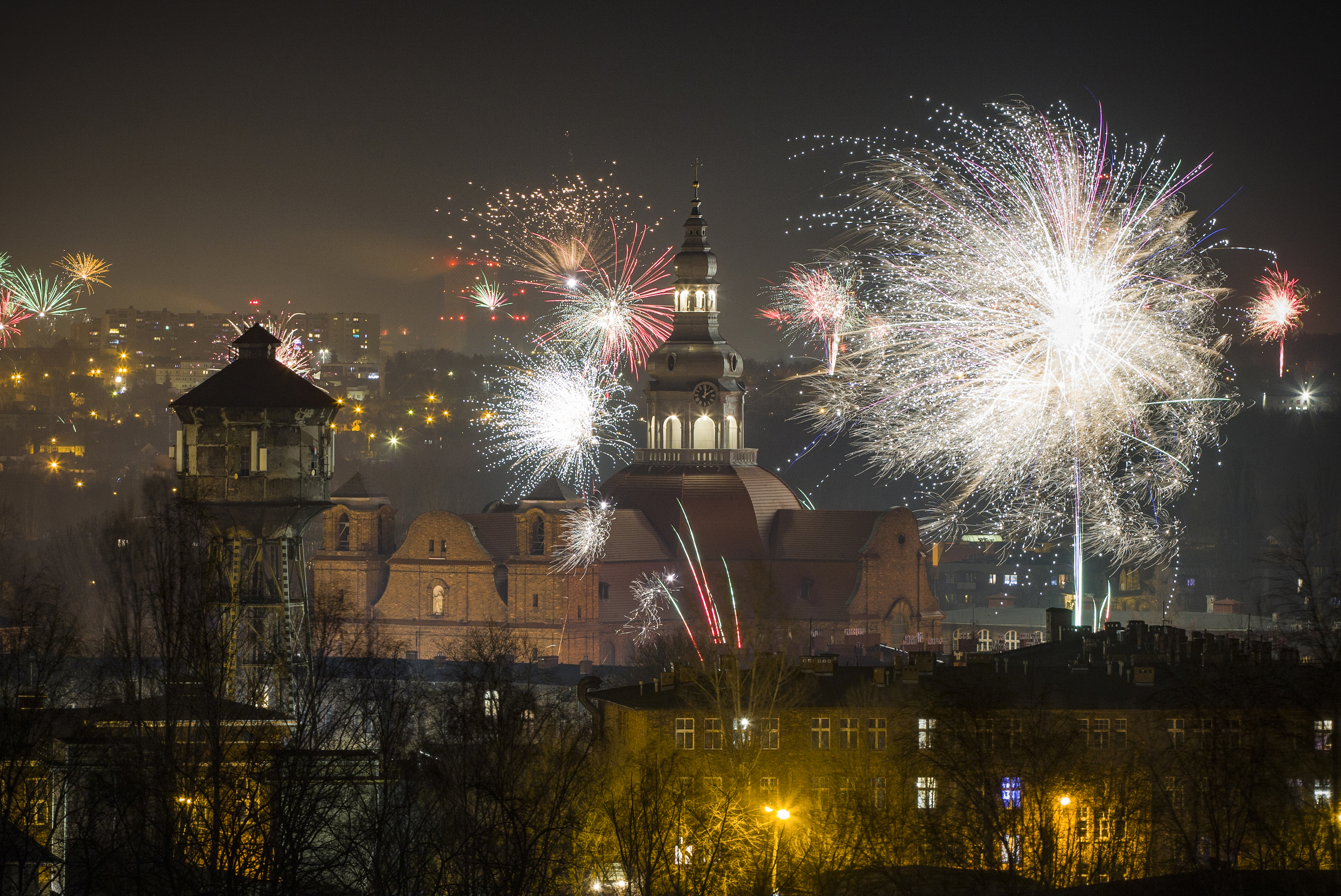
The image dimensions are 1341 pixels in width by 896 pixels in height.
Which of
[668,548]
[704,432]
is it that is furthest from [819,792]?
[704,432]

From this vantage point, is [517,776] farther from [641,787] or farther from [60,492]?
[60,492]

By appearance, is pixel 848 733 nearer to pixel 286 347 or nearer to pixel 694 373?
pixel 286 347

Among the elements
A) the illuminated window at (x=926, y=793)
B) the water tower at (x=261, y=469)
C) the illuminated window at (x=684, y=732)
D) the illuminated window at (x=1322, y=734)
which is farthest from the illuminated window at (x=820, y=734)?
the water tower at (x=261, y=469)

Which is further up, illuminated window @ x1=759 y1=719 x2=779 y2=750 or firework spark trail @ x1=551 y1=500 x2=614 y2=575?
firework spark trail @ x1=551 y1=500 x2=614 y2=575

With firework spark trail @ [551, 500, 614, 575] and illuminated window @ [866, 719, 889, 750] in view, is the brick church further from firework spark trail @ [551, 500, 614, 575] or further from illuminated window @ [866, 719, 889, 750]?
illuminated window @ [866, 719, 889, 750]

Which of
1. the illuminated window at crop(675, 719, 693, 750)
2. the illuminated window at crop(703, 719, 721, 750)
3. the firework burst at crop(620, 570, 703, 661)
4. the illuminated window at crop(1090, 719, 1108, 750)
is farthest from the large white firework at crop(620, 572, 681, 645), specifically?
the illuminated window at crop(1090, 719, 1108, 750)

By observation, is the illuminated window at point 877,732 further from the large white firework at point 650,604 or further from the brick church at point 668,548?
the large white firework at point 650,604
